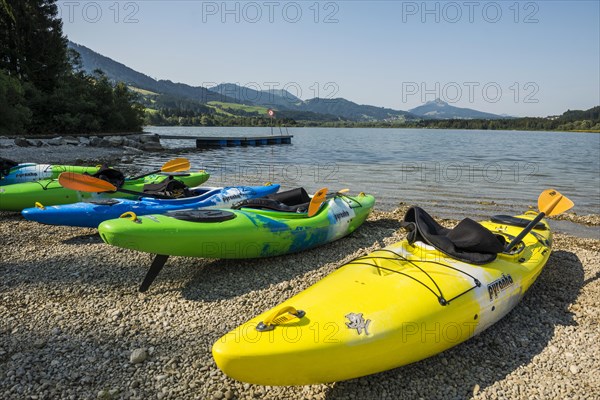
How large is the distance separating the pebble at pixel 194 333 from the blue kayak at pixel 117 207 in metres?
0.55

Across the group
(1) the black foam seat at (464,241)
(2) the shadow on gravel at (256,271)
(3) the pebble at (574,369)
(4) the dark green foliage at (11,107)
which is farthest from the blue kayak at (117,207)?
(4) the dark green foliage at (11,107)

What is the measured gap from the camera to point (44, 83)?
29.2m

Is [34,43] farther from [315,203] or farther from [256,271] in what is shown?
[256,271]

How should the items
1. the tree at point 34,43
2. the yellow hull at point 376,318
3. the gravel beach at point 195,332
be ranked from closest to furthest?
the yellow hull at point 376,318
the gravel beach at point 195,332
the tree at point 34,43

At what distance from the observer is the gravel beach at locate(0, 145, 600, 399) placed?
2.90 m

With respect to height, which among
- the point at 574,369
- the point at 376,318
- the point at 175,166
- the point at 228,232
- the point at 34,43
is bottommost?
the point at 574,369

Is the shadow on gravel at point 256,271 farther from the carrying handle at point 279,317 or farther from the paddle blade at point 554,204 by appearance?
the paddle blade at point 554,204

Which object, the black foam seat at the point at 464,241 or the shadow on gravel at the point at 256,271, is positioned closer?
the black foam seat at the point at 464,241

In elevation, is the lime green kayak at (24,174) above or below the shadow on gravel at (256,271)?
above

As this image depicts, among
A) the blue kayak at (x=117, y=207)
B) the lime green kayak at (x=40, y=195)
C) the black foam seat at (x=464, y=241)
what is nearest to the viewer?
the black foam seat at (x=464, y=241)

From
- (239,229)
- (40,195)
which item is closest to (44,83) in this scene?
(40,195)

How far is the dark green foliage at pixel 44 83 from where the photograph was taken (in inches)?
986

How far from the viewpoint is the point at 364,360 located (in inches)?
109

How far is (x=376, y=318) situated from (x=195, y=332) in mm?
1694
